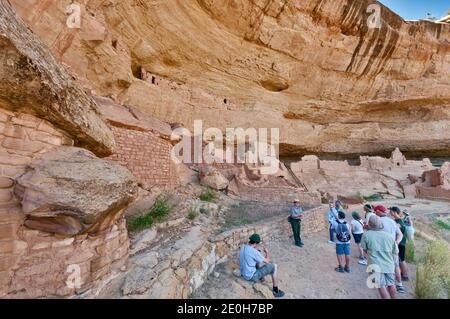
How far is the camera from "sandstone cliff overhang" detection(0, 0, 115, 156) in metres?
1.89

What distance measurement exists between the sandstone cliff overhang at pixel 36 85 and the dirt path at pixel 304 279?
2.61 meters

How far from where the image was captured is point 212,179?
24.3 feet

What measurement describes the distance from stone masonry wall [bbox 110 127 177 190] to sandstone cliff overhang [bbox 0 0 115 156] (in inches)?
74.7

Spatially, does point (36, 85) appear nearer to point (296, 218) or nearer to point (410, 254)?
point (296, 218)

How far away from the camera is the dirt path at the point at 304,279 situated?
3033mm

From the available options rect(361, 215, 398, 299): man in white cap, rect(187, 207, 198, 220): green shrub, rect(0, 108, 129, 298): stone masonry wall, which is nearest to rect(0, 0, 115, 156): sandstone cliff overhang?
rect(0, 108, 129, 298): stone masonry wall

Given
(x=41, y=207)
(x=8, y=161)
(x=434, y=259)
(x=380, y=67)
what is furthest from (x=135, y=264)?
(x=380, y=67)

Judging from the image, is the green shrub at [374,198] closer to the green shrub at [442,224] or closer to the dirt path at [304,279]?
the green shrub at [442,224]

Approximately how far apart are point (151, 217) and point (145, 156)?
5.48 feet

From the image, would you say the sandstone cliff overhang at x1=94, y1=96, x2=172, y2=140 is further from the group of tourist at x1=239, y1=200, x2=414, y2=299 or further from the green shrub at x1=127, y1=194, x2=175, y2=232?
the group of tourist at x1=239, y1=200, x2=414, y2=299

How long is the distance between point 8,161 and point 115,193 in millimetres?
933

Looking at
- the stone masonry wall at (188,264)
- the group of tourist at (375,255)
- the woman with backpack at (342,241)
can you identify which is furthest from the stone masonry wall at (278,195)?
the woman with backpack at (342,241)

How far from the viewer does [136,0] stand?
26.6ft
